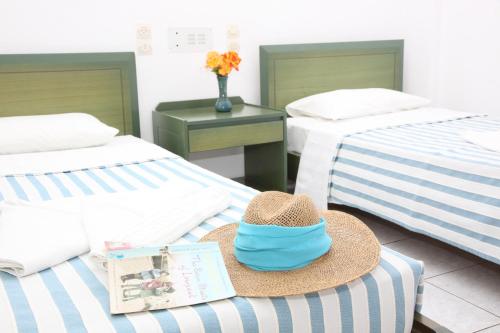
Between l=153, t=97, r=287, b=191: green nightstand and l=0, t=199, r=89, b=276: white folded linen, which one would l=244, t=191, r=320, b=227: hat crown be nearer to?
l=0, t=199, r=89, b=276: white folded linen

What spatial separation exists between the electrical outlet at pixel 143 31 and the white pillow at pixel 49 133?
66 cm

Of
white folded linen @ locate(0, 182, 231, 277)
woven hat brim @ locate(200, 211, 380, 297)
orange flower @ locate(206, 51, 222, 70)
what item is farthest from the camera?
orange flower @ locate(206, 51, 222, 70)

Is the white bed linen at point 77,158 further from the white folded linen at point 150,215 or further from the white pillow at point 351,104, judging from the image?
the white pillow at point 351,104

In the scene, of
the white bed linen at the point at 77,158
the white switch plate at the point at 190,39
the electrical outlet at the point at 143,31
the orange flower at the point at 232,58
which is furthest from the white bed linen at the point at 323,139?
the electrical outlet at the point at 143,31

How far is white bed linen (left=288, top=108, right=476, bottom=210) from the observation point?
3.04 m

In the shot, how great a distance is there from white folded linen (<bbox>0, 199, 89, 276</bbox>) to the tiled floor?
3.65ft

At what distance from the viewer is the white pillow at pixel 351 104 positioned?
3.36m

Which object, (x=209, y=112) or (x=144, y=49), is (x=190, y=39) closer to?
(x=144, y=49)

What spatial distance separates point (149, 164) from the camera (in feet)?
8.10

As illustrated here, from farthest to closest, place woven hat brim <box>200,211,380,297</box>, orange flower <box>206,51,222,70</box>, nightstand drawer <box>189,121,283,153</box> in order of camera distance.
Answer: orange flower <box>206,51,222,70</box> → nightstand drawer <box>189,121,283,153</box> → woven hat brim <box>200,211,380,297</box>

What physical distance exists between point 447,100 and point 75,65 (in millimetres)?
2825

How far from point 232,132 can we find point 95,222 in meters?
1.59

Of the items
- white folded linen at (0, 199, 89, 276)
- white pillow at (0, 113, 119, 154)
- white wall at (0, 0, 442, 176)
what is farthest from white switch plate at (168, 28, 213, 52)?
white folded linen at (0, 199, 89, 276)

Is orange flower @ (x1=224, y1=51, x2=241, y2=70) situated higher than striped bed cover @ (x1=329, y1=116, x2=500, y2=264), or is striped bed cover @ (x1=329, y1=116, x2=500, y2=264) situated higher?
orange flower @ (x1=224, y1=51, x2=241, y2=70)
